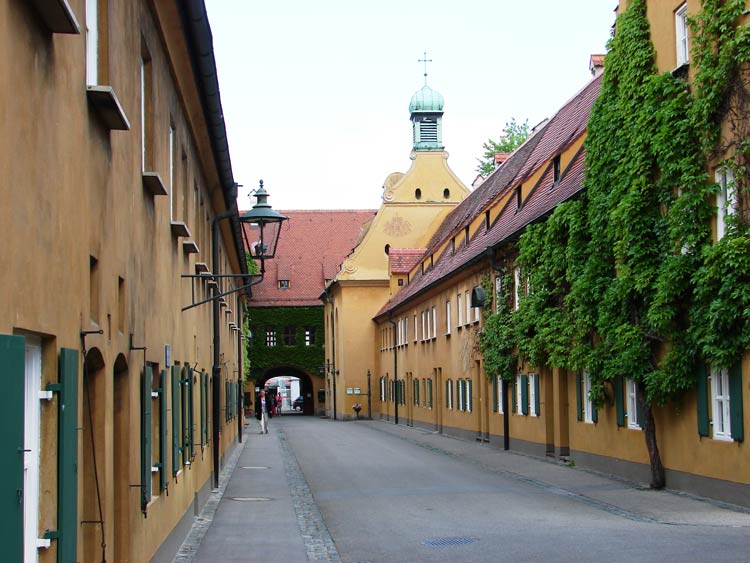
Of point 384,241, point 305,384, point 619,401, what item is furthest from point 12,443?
point 305,384

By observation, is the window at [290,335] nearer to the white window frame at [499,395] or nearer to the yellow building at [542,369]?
the yellow building at [542,369]

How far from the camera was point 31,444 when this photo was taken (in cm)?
540

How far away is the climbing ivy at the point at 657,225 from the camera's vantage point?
51.7ft

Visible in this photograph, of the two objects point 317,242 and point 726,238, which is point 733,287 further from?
point 317,242

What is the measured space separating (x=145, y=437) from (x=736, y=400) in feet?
31.2

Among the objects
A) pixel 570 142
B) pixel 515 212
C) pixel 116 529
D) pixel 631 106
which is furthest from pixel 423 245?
pixel 116 529

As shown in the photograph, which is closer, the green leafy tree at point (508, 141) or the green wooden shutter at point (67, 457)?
the green wooden shutter at point (67, 457)

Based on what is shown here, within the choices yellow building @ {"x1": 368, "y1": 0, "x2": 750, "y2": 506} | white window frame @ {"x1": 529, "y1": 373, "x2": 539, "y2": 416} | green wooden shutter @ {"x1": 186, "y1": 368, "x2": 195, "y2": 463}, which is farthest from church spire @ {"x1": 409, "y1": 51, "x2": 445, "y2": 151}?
green wooden shutter @ {"x1": 186, "y1": 368, "x2": 195, "y2": 463}

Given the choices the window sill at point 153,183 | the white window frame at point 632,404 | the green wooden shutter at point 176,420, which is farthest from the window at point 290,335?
the window sill at point 153,183

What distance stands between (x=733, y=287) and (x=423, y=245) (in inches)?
1852

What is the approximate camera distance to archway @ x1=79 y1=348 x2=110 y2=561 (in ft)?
23.0

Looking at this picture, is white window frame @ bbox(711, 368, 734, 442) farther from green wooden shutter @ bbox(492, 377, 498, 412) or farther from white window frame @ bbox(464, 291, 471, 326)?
white window frame @ bbox(464, 291, 471, 326)

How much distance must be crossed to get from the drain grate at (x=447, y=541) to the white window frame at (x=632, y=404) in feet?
25.1

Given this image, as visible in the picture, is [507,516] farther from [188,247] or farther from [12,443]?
[12,443]
